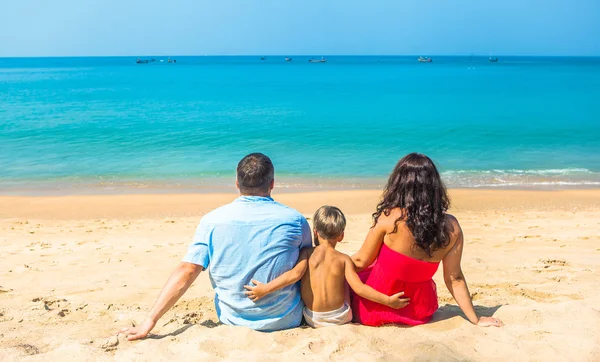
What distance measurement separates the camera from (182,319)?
4.35 meters

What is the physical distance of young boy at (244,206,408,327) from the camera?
3.61 metres

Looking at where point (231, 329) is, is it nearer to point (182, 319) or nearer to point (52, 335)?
point (182, 319)

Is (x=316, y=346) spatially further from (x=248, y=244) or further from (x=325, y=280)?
(x=248, y=244)

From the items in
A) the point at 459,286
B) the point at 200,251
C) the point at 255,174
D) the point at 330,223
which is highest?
the point at 255,174

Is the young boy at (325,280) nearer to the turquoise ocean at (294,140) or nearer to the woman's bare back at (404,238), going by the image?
the woman's bare back at (404,238)

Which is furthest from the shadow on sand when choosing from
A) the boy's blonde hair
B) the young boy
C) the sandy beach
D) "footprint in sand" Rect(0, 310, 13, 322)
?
"footprint in sand" Rect(0, 310, 13, 322)

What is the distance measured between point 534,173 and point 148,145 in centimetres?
1300

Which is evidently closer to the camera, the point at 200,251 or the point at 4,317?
the point at 200,251

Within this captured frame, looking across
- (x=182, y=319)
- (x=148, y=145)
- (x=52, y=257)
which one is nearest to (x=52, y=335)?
(x=182, y=319)

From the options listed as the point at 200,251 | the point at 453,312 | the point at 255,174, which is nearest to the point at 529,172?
the point at 453,312

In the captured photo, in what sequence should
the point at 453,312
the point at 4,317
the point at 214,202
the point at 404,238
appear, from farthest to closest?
1. the point at 214,202
2. the point at 4,317
3. the point at 453,312
4. the point at 404,238

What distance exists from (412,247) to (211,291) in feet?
8.29

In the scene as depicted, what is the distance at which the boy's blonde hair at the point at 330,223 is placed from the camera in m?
3.63

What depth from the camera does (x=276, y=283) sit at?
11.7 feet
